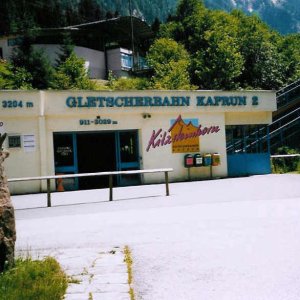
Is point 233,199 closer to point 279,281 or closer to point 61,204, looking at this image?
point 61,204

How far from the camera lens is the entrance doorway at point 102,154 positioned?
18641 mm

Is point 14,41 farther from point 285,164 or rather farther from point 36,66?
point 285,164

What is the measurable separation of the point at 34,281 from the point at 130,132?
15.1 meters

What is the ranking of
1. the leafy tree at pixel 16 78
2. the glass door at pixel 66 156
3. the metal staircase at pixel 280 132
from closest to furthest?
the glass door at pixel 66 156 → the metal staircase at pixel 280 132 → the leafy tree at pixel 16 78

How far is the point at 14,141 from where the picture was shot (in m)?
17.5

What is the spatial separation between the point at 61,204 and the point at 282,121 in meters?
20.8

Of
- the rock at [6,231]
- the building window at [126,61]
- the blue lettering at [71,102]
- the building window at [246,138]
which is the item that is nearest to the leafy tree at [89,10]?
the building window at [126,61]

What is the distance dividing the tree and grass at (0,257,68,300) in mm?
32778

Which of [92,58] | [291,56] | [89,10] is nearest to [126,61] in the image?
[92,58]

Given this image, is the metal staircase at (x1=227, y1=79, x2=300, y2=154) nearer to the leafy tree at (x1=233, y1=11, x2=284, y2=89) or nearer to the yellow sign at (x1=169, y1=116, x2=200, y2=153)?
the yellow sign at (x1=169, y1=116, x2=200, y2=153)

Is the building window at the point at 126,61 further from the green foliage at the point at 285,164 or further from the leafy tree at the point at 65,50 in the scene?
the green foliage at the point at 285,164

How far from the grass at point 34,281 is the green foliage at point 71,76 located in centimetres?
3249

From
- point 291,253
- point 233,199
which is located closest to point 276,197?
point 233,199

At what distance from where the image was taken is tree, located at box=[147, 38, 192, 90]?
39.0m
